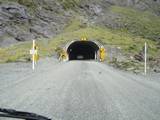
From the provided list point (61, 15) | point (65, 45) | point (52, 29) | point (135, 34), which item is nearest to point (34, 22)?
point (52, 29)

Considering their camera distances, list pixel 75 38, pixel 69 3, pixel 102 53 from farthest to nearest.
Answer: pixel 69 3, pixel 75 38, pixel 102 53

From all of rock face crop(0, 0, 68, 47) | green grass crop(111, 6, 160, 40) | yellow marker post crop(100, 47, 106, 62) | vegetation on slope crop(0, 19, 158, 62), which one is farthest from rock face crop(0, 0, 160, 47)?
yellow marker post crop(100, 47, 106, 62)

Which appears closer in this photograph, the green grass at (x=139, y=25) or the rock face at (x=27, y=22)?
the rock face at (x=27, y=22)

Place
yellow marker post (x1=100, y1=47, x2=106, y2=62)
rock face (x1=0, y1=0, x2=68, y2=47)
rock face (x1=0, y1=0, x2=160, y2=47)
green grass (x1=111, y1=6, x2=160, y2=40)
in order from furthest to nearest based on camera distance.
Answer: green grass (x1=111, y1=6, x2=160, y2=40)
rock face (x1=0, y1=0, x2=160, y2=47)
rock face (x1=0, y1=0, x2=68, y2=47)
yellow marker post (x1=100, y1=47, x2=106, y2=62)

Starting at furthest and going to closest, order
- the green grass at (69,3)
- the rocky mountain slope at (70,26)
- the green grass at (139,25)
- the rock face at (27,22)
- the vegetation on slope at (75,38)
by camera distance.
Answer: the green grass at (69,3)
the green grass at (139,25)
the rock face at (27,22)
the rocky mountain slope at (70,26)
the vegetation on slope at (75,38)

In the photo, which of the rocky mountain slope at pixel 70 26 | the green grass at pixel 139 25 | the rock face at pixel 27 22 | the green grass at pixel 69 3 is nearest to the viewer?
Result: the rocky mountain slope at pixel 70 26

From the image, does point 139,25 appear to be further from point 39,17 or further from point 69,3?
point 39,17

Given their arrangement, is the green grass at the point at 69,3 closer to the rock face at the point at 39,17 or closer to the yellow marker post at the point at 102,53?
the rock face at the point at 39,17

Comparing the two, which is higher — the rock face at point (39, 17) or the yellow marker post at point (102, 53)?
the rock face at point (39, 17)

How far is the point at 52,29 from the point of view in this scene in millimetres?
78562

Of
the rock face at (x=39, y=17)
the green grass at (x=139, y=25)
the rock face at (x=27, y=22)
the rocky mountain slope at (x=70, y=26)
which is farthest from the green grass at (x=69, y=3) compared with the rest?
the green grass at (x=139, y=25)

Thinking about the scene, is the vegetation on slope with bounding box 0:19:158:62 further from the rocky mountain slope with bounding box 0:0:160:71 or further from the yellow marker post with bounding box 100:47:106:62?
the yellow marker post with bounding box 100:47:106:62

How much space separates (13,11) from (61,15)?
48.5 ft

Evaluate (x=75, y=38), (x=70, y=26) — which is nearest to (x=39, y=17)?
(x=70, y=26)
